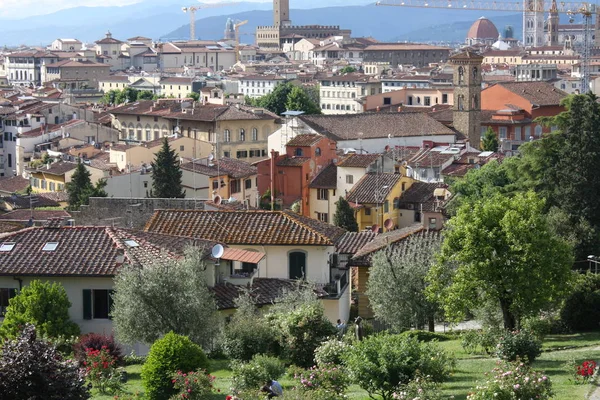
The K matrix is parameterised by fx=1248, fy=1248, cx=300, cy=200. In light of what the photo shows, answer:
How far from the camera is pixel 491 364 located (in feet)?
57.7

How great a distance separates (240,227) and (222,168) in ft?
80.1

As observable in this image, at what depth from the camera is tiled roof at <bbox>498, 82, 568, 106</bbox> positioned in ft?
272

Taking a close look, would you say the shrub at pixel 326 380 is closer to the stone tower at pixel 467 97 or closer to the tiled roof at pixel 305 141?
the tiled roof at pixel 305 141

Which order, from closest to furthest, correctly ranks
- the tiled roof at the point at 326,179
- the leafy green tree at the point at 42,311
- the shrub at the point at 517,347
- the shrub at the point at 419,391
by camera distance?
the shrub at the point at 419,391
the shrub at the point at 517,347
the leafy green tree at the point at 42,311
the tiled roof at the point at 326,179

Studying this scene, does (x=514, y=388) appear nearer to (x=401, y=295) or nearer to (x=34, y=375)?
(x=34, y=375)

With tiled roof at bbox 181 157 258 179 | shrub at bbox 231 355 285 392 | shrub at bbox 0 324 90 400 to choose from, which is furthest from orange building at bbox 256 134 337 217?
shrub at bbox 0 324 90 400

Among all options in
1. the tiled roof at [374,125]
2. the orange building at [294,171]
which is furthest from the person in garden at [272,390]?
the tiled roof at [374,125]

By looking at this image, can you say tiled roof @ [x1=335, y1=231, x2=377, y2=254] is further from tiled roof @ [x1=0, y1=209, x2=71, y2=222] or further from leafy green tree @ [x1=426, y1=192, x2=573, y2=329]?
leafy green tree @ [x1=426, y1=192, x2=573, y2=329]

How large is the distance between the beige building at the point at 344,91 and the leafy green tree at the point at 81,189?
64.3 m

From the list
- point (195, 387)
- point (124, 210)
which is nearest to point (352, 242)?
point (124, 210)

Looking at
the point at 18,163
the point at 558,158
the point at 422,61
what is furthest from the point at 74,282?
the point at 422,61

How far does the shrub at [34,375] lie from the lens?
13359mm

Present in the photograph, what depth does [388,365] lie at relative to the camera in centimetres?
1477

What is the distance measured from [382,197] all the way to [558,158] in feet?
47.8
